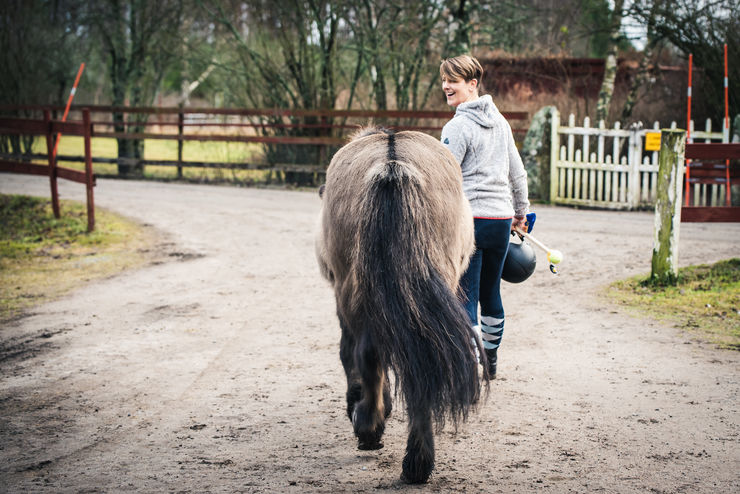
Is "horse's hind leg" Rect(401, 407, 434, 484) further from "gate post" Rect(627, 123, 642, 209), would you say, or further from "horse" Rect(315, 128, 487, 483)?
"gate post" Rect(627, 123, 642, 209)

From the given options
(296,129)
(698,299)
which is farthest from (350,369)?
(296,129)

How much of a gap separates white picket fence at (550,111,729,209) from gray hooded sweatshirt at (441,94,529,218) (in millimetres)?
8978

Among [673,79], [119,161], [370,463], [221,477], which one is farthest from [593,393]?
[119,161]

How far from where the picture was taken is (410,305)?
8.90 ft

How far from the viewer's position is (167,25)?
18609mm

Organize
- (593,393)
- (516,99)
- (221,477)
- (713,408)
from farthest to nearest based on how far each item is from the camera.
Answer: (516,99), (593,393), (713,408), (221,477)

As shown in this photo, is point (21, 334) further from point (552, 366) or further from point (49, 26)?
point (49, 26)

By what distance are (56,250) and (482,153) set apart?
6.39m

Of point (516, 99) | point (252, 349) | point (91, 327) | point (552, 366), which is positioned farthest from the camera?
point (516, 99)

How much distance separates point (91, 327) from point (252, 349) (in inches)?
56.7

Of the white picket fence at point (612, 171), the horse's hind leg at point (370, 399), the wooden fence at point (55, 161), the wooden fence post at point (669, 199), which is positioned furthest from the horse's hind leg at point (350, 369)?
the white picket fence at point (612, 171)

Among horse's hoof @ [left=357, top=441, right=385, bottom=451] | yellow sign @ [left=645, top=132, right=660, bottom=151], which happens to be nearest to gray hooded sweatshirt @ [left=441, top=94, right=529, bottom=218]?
horse's hoof @ [left=357, top=441, right=385, bottom=451]

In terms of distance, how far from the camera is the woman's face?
365cm

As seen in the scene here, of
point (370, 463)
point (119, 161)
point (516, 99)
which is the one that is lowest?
point (370, 463)
